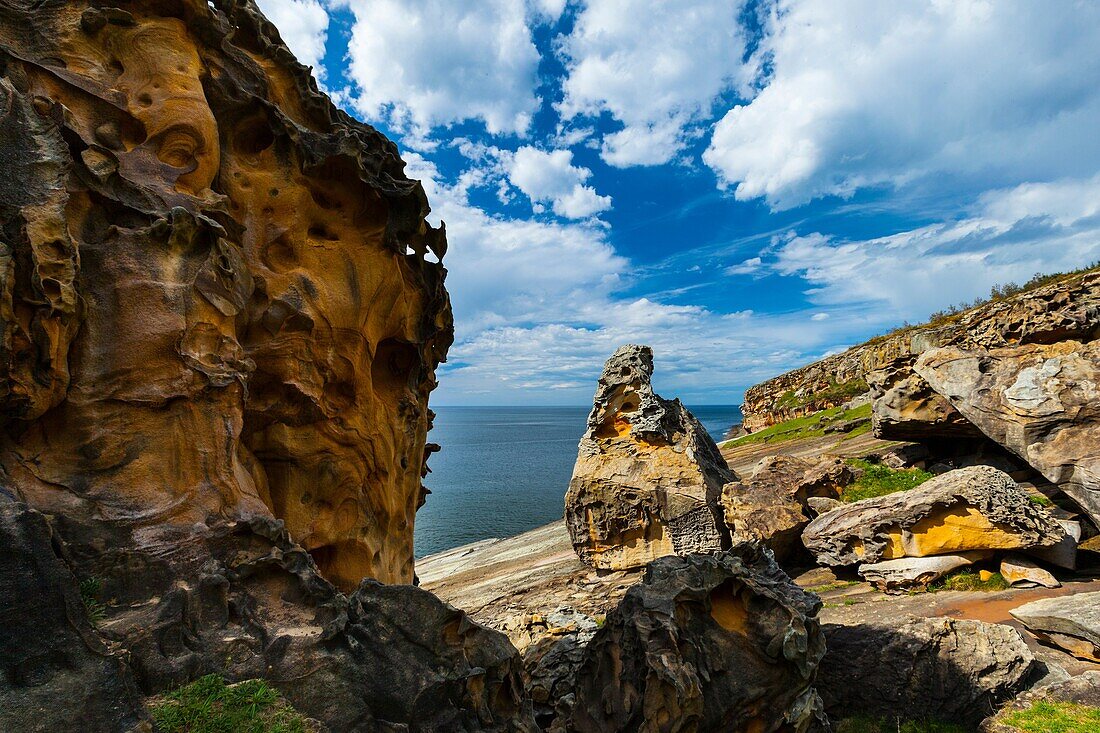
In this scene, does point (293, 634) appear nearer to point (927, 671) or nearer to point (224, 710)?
point (224, 710)

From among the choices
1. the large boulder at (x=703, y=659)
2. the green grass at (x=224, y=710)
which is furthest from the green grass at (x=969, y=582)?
the green grass at (x=224, y=710)

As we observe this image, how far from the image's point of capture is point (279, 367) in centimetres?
988

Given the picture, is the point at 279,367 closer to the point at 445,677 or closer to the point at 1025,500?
the point at 445,677

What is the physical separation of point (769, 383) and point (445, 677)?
83336 mm

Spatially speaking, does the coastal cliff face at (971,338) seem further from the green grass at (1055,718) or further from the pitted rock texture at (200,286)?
the pitted rock texture at (200,286)

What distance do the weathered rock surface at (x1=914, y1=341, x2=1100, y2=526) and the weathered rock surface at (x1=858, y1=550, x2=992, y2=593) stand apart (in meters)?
3.87

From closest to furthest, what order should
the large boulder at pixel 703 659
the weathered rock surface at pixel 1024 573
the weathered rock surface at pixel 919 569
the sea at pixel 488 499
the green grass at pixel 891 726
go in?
1. the large boulder at pixel 703 659
2. the green grass at pixel 891 726
3. the weathered rock surface at pixel 1024 573
4. the weathered rock surface at pixel 919 569
5. the sea at pixel 488 499

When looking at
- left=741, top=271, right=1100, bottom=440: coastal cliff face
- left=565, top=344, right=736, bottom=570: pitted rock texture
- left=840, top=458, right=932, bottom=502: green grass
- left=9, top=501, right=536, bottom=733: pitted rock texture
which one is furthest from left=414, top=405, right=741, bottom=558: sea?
left=9, top=501, right=536, bottom=733: pitted rock texture

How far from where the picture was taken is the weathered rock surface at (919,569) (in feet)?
46.1

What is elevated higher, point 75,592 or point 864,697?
point 75,592

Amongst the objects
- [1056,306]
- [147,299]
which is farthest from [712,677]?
[1056,306]

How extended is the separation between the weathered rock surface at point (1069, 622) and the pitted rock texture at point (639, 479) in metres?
9.71

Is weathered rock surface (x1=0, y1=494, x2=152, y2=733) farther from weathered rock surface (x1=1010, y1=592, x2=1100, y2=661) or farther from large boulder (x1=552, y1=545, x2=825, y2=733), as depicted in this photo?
weathered rock surface (x1=1010, y1=592, x2=1100, y2=661)

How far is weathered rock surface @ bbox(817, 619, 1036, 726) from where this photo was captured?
379 inches
